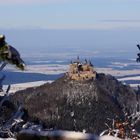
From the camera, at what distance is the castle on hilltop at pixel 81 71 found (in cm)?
10319

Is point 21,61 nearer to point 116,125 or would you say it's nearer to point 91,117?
point 116,125

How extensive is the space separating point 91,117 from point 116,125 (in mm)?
72484

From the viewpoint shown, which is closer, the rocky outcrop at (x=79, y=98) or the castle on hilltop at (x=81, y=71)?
the rocky outcrop at (x=79, y=98)

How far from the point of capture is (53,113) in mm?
84250

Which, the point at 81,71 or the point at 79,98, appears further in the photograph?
the point at 81,71

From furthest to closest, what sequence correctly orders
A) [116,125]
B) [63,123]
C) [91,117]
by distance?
1. [91,117]
2. [63,123]
3. [116,125]

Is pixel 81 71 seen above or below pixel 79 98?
above

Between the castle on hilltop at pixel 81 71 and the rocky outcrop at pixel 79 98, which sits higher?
the castle on hilltop at pixel 81 71

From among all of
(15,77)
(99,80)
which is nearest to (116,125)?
(99,80)

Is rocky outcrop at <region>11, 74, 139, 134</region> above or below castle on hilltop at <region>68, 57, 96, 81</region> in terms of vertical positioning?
below

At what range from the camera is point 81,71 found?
11025cm

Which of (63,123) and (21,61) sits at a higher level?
(21,61)

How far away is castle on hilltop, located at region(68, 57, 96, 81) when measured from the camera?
103 m

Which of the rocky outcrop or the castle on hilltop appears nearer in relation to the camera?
the rocky outcrop
